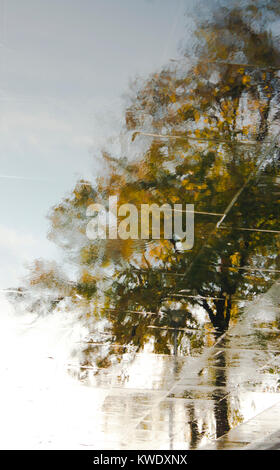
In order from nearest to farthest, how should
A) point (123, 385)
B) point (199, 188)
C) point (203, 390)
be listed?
point (199, 188), point (123, 385), point (203, 390)

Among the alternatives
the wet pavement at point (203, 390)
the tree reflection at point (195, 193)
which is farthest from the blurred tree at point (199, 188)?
the wet pavement at point (203, 390)

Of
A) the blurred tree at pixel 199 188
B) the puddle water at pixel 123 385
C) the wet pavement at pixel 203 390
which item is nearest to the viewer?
the blurred tree at pixel 199 188

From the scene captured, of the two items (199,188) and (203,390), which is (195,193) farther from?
(203,390)

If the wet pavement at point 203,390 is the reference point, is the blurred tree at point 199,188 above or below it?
above

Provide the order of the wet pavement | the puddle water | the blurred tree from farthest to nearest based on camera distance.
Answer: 1. the wet pavement
2. the puddle water
3. the blurred tree

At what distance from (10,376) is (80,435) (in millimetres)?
4175

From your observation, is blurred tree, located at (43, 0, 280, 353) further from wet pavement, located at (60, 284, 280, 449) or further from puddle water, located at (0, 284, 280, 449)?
puddle water, located at (0, 284, 280, 449)

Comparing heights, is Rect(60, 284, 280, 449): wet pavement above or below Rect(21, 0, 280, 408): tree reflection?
below

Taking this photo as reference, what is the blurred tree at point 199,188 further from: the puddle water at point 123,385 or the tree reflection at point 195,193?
the puddle water at point 123,385

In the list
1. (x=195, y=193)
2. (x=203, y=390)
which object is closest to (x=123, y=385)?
(x=203, y=390)

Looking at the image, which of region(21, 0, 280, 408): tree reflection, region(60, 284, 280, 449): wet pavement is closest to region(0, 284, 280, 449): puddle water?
region(60, 284, 280, 449): wet pavement

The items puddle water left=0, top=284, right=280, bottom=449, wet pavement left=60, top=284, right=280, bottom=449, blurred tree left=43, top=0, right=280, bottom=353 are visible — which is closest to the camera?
blurred tree left=43, top=0, right=280, bottom=353

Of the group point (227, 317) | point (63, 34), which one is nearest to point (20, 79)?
point (63, 34)

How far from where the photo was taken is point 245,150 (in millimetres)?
5434
